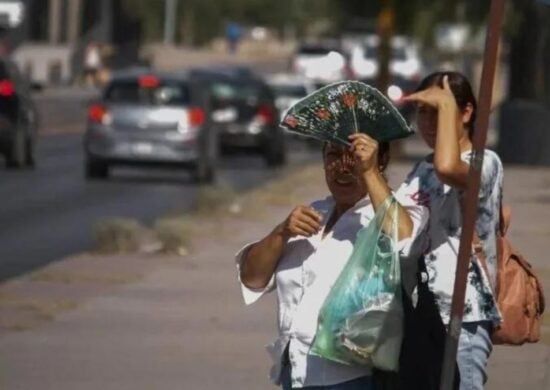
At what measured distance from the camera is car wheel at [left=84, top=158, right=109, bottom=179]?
28.4 meters

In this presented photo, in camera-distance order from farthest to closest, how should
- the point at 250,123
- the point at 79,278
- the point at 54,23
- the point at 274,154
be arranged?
the point at 54,23, the point at 274,154, the point at 250,123, the point at 79,278

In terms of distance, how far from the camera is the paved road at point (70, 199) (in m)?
18.7

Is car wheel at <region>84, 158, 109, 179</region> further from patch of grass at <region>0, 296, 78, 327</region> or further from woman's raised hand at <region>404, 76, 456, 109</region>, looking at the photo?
woman's raised hand at <region>404, 76, 456, 109</region>

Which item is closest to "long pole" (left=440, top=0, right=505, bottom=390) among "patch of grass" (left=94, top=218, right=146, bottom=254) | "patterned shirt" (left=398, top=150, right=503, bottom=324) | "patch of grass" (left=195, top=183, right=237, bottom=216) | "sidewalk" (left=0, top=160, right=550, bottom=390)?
"patterned shirt" (left=398, top=150, right=503, bottom=324)

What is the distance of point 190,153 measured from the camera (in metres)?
27.5

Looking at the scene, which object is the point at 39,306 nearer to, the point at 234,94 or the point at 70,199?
the point at 70,199

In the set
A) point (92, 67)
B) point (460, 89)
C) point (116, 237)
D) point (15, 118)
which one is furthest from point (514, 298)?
point (92, 67)

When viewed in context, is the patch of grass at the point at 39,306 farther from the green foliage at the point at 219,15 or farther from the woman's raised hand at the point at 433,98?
the green foliage at the point at 219,15

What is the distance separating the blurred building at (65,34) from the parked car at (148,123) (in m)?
37.6

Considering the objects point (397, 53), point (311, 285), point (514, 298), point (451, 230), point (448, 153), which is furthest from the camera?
point (397, 53)

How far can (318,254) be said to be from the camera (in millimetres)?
5629

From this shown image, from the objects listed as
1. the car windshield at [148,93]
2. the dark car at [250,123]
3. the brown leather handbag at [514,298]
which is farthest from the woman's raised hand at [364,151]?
the dark car at [250,123]

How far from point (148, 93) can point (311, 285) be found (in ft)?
72.2

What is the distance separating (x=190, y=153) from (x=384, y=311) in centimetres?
2205
